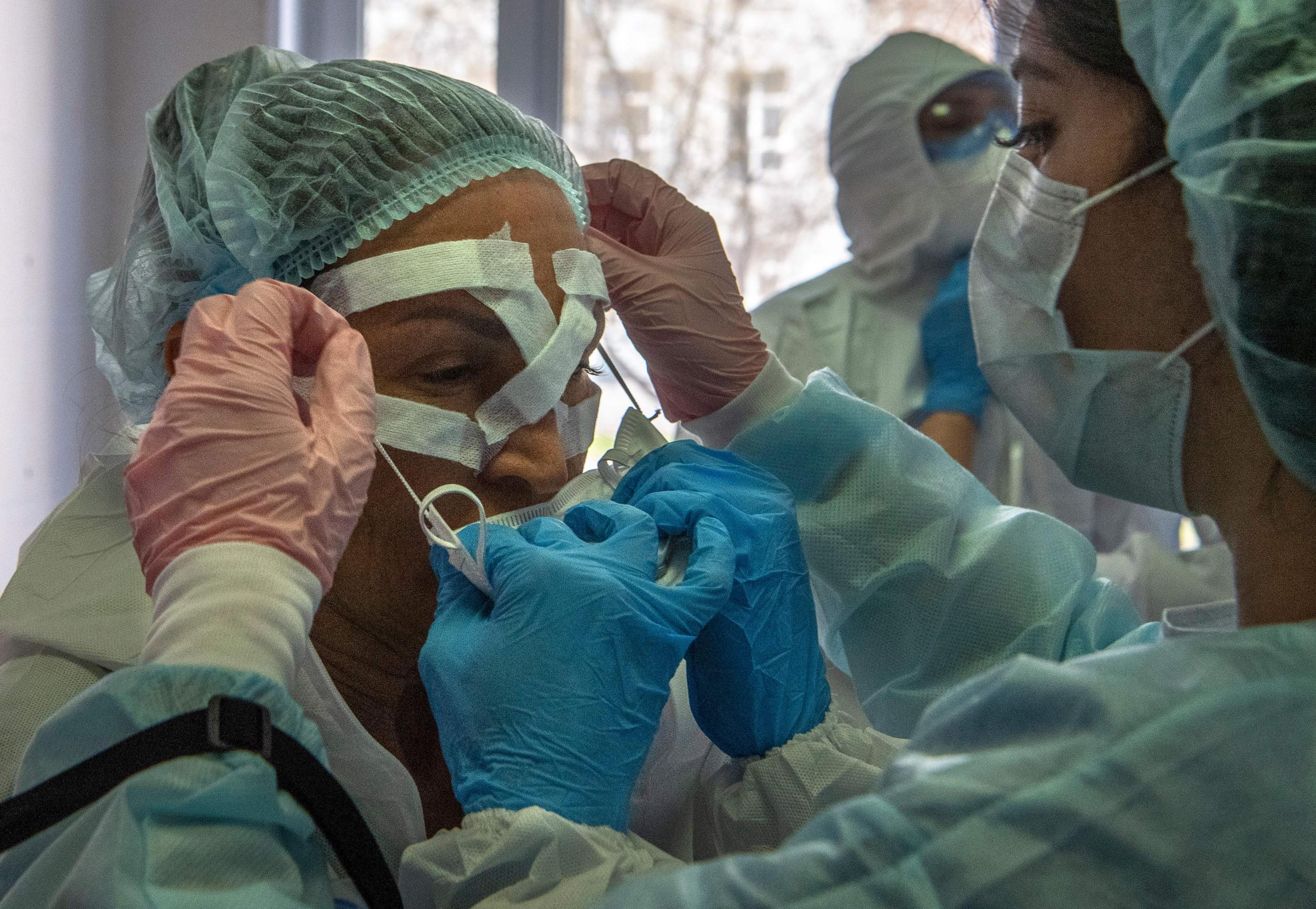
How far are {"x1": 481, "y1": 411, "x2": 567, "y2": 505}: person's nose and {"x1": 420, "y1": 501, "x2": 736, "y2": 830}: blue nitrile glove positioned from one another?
0.14 m

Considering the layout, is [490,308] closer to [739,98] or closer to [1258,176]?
[1258,176]

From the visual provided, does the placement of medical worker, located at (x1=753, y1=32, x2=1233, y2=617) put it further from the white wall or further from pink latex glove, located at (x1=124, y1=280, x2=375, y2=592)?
pink latex glove, located at (x1=124, y1=280, x2=375, y2=592)

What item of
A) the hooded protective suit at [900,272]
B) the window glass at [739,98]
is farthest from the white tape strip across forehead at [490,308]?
the window glass at [739,98]

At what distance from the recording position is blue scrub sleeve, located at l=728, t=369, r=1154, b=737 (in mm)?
1333

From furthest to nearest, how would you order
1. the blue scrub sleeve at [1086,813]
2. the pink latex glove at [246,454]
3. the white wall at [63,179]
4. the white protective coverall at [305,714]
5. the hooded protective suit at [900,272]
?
the hooded protective suit at [900,272] → the white wall at [63,179] → the white protective coverall at [305,714] → the pink latex glove at [246,454] → the blue scrub sleeve at [1086,813]

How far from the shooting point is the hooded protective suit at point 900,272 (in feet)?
9.13

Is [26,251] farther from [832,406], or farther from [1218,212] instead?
[1218,212]

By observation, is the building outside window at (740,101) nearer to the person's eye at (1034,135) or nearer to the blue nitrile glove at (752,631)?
the blue nitrile glove at (752,631)

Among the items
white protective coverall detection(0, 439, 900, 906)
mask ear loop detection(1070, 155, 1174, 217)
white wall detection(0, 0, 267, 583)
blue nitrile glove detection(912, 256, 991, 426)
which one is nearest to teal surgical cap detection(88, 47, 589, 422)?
white protective coverall detection(0, 439, 900, 906)

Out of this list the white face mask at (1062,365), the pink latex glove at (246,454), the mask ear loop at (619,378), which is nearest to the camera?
the pink latex glove at (246,454)

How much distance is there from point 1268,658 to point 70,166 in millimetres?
2028

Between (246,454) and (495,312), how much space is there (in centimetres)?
36

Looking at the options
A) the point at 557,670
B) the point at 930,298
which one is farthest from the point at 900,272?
the point at 557,670

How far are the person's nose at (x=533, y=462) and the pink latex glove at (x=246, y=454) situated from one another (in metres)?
0.24
